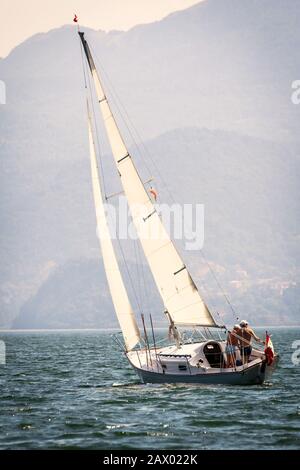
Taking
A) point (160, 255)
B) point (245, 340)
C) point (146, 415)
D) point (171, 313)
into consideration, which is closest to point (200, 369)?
point (245, 340)

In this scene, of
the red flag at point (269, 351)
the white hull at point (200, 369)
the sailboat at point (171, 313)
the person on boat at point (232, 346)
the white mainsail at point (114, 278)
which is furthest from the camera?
the white mainsail at point (114, 278)

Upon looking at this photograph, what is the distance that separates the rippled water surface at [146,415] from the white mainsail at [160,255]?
2.93 meters

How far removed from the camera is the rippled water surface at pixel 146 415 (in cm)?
2183

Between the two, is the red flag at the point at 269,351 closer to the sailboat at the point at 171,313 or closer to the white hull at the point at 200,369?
the sailboat at the point at 171,313

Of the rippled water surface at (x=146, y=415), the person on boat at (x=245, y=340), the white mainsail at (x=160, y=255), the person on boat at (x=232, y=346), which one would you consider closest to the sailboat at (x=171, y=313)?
the white mainsail at (x=160, y=255)

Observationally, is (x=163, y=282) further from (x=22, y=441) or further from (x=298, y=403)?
(x=22, y=441)

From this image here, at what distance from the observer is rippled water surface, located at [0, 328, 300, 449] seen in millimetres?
21828

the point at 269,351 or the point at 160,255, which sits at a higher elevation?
the point at 160,255

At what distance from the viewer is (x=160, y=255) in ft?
110

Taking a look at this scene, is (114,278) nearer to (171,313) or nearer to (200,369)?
(171,313)

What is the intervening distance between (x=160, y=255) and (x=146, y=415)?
8.77 metres

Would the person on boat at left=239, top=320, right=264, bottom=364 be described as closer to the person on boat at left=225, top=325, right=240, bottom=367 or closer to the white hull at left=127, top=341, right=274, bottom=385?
the person on boat at left=225, top=325, right=240, bottom=367

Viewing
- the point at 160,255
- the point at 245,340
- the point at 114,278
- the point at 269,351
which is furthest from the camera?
the point at 114,278

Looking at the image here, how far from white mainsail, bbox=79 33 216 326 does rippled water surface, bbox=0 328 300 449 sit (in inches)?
115
